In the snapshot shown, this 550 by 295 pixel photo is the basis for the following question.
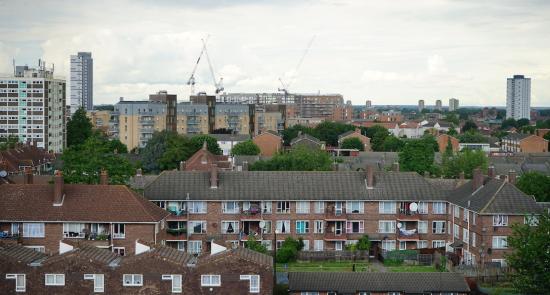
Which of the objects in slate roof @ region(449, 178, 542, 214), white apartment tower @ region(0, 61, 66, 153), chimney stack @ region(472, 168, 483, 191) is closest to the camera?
slate roof @ region(449, 178, 542, 214)

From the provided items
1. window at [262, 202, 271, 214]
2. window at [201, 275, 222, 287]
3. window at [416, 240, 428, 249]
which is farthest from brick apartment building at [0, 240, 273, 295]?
window at [416, 240, 428, 249]

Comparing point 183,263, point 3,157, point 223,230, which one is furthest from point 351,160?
point 183,263

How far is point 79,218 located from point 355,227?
2451 centimetres

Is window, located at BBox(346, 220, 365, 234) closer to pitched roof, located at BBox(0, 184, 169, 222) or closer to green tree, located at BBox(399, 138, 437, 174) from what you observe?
pitched roof, located at BBox(0, 184, 169, 222)

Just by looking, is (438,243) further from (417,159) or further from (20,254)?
(417,159)

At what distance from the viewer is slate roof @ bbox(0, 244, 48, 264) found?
152 feet

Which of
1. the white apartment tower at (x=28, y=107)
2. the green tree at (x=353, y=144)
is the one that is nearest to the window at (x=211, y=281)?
the white apartment tower at (x=28, y=107)

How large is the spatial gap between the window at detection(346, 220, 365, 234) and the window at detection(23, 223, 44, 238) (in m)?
25.9

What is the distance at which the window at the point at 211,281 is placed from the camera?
4628cm

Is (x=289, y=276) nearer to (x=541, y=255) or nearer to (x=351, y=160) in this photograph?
(x=541, y=255)

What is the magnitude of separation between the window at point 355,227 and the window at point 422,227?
4888 mm

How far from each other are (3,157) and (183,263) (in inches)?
2456

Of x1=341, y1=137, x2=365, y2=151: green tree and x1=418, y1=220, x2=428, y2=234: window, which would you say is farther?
x1=341, y1=137, x2=365, y2=151: green tree

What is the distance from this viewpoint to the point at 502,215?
64.3 m
